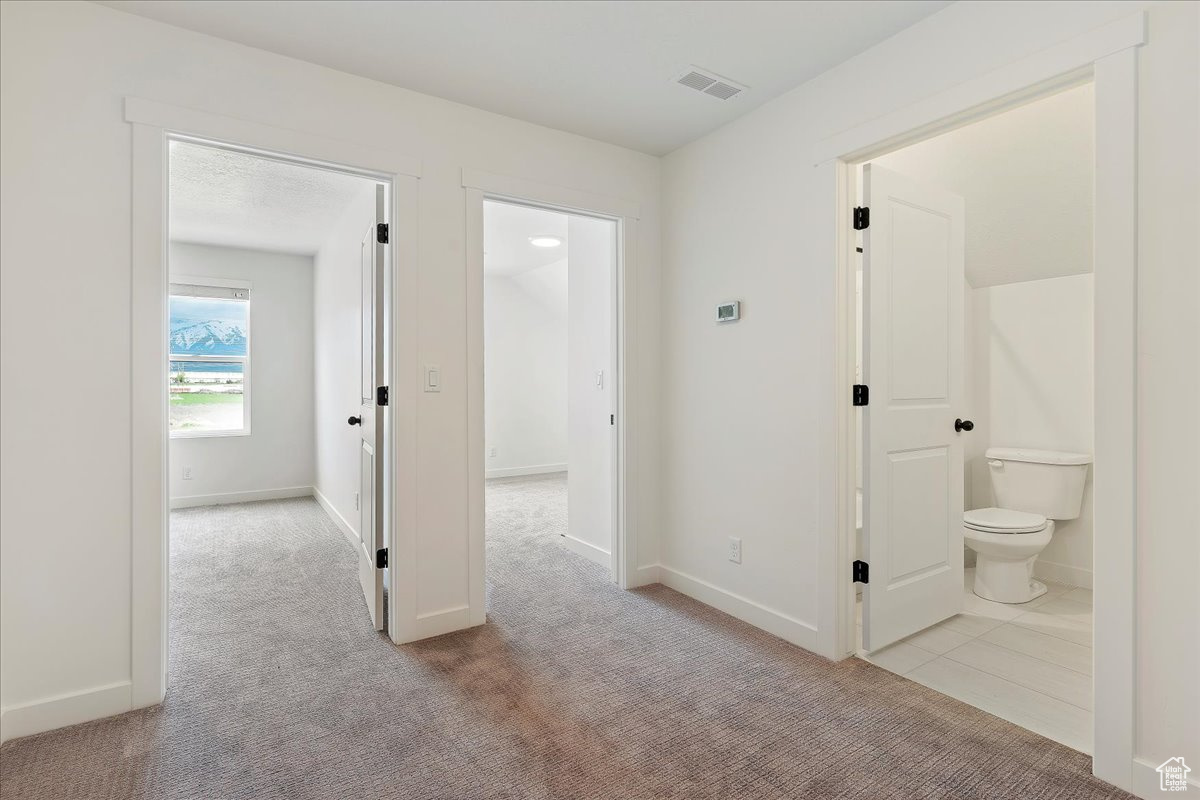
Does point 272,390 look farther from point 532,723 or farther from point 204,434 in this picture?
point 532,723

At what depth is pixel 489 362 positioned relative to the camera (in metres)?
7.03

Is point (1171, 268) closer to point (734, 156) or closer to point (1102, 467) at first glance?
point (1102, 467)

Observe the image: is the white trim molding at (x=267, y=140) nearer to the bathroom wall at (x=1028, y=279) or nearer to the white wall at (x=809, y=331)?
the white wall at (x=809, y=331)

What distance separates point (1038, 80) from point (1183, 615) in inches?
61.5

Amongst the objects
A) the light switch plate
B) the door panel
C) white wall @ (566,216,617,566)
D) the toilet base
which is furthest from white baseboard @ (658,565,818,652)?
the light switch plate

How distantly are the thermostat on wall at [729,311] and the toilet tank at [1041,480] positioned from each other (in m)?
1.88

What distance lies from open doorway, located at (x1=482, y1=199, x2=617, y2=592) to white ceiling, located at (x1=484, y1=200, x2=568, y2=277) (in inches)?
0.4

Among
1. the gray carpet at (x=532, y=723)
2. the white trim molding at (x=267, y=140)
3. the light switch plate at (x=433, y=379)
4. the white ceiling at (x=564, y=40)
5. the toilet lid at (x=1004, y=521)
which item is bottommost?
the gray carpet at (x=532, y=723)

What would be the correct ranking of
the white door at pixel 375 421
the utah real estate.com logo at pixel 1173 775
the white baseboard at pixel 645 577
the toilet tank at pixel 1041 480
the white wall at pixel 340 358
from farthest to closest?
the white wall at pixel 340 358 → the white baseboard at pixel 645 577 → the toilet tank at pixel 1041 480 → the white door at pixel 375 421 → the utah real estate.com logo at pixel 1173 775

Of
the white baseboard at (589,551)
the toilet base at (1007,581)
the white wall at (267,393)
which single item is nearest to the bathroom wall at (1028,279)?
the toilet base at (1007,581)

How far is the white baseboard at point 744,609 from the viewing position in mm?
2503

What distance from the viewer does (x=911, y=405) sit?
2.56m

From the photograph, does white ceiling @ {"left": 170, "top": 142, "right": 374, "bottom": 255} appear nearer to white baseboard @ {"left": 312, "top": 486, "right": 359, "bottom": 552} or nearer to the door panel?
the door panel

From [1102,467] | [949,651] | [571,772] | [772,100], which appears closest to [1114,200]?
[1102,467]
